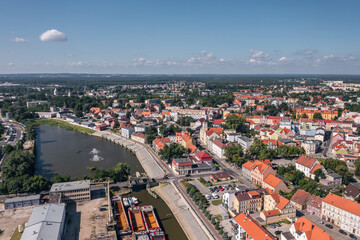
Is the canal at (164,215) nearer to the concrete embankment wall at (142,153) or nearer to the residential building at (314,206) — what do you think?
the concrete embankment wall at (142,153)

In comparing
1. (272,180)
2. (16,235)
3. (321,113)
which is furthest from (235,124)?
(16,235)

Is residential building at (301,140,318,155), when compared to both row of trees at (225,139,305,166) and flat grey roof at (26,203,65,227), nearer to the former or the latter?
row of trees at (225,139,305,166)

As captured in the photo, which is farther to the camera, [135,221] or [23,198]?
[23,198]

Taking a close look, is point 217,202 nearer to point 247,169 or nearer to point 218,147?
point 247,169

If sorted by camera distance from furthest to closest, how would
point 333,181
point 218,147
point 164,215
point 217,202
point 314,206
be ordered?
point 218,147 < point 333,181 < point 217,202 < point 164,215 < point 314,206

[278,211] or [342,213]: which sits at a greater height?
[342,213]

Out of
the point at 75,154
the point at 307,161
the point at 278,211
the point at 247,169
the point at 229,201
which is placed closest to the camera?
the point at 278,211

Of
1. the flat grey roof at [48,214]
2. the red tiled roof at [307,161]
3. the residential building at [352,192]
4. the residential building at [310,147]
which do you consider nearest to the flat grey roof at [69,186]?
the flat grey roof at [48,214]

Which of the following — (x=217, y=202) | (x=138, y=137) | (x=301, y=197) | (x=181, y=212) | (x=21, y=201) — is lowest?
(x=181, y=212)
